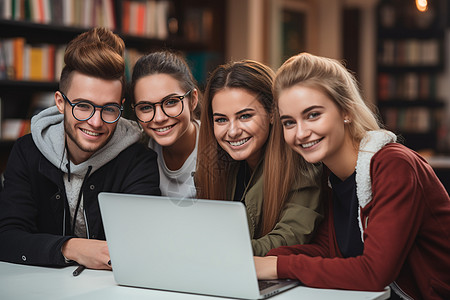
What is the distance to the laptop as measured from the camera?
4.06 feet

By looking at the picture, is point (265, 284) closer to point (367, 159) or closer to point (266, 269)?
point (266, 269)

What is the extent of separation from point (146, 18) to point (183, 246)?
3.23 m

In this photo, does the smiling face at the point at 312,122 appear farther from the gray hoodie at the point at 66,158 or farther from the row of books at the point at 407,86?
the row of books at the point at 407,86

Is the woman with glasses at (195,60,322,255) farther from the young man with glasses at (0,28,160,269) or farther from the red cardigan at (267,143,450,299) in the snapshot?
the young man with glasses at (0,28,160,269)

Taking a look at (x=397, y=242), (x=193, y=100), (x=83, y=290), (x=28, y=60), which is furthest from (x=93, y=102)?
(x=28, y=60)

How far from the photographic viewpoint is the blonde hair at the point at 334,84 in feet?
5.06

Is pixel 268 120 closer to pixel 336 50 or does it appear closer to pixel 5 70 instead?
pixel 5 70

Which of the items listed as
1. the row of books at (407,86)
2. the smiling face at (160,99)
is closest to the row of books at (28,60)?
the smiling face at (160,99)

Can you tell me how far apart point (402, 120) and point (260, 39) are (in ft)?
9.47

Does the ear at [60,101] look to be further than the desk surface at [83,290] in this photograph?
Yes

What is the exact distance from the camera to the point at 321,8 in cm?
672

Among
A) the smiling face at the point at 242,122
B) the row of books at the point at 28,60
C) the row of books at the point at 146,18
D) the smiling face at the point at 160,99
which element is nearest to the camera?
the smiling face at the point at 242,122

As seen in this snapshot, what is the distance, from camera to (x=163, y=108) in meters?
2.04

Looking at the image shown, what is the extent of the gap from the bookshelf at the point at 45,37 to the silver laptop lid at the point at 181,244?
1.91m
